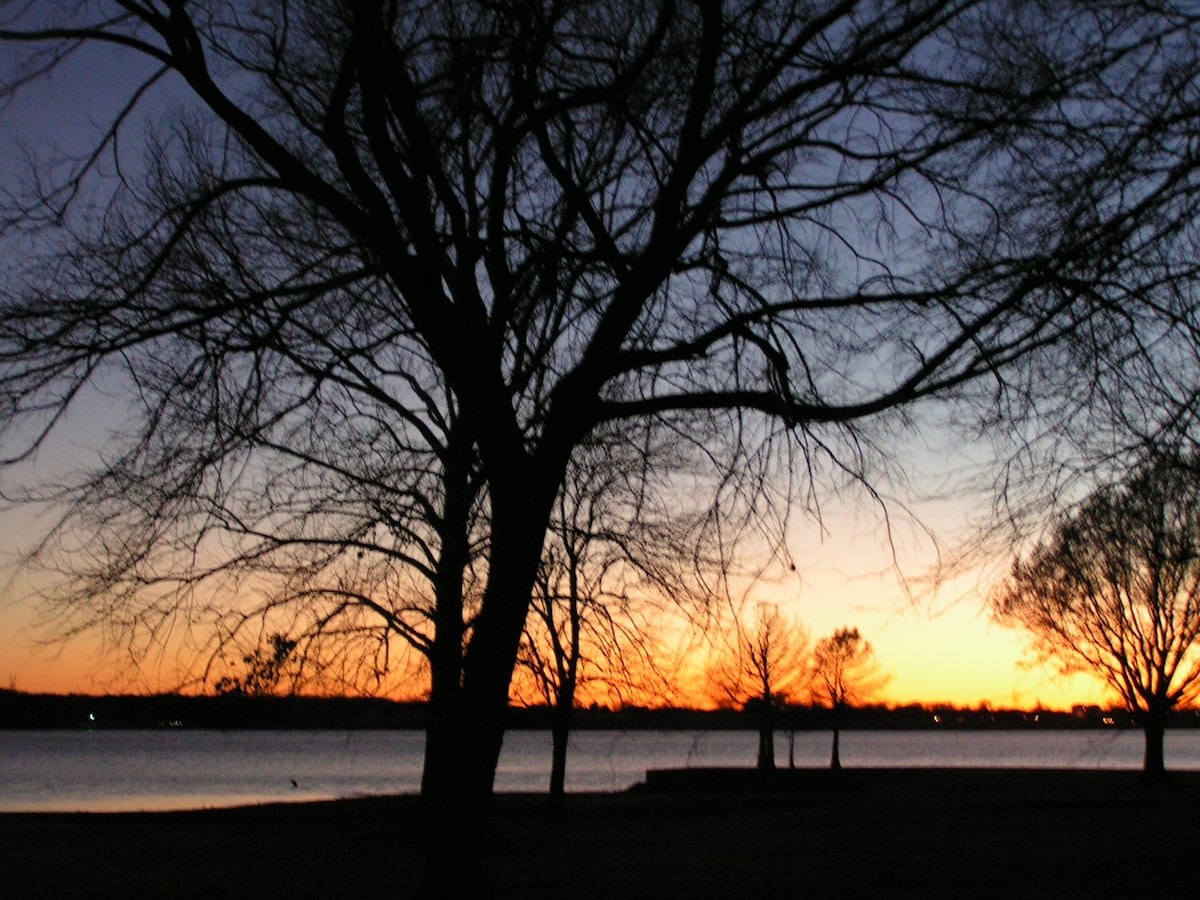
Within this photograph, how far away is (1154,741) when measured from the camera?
3166cm

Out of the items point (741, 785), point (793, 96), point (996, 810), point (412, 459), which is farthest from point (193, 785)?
point (793, 96)

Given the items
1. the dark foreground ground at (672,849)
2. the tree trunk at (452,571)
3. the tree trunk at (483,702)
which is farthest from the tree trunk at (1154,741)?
the tree trunk at (483,702)

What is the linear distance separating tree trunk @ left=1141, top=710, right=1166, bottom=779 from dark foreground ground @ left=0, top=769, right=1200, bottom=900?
9.39ft

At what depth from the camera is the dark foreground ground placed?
11.9 m

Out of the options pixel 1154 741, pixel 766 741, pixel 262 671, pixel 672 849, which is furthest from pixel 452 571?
pixel 766 741

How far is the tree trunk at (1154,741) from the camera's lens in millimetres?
30797

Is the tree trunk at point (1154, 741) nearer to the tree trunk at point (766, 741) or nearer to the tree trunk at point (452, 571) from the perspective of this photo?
the tree trunk at point (766, 741)

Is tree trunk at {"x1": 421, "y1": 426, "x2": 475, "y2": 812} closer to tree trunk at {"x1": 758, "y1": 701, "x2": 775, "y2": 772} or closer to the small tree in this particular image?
the small tree

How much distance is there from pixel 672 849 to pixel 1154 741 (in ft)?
68.6

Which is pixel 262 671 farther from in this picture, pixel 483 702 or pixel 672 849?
pixel 672 849

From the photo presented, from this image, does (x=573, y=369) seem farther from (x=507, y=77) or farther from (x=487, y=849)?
(x=487, y=849)

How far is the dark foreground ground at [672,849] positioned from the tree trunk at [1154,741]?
2.86 meters

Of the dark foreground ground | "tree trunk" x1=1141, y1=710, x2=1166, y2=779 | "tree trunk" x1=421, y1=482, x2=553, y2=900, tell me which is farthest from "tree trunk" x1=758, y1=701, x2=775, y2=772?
"tree trunk" x1=421, y1=482, x2=553, y2=900

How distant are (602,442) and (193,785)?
6288cm
